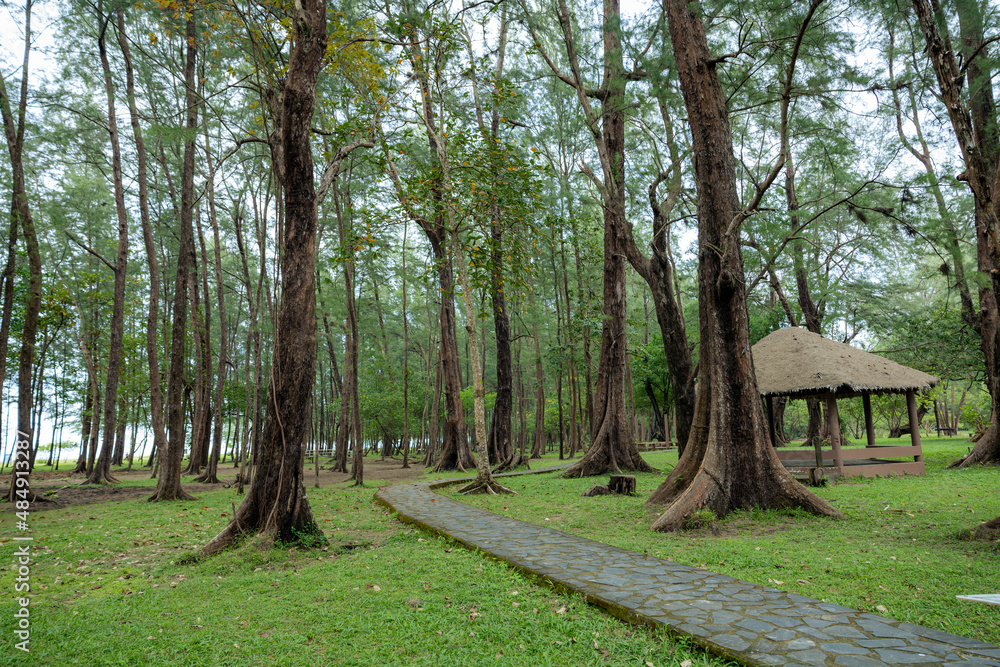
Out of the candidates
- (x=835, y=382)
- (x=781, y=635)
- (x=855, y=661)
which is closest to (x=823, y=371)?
(x=835, y=382)

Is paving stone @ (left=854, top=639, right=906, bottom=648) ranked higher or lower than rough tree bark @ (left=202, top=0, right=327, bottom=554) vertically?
lower

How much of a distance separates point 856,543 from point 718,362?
280 centimetres

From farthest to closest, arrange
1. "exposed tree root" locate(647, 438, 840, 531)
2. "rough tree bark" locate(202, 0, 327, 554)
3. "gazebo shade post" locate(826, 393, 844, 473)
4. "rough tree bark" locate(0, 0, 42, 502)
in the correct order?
"gazebo shade post" locate(826, 393, 844, 473), "rough tree bark" locate(0, 0, 42, 502), "exposed tree root" locate(647, 438, 840, 531), "rough tree bark" locate(202, 0, 327, 554)

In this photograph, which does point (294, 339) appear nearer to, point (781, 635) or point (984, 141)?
point (781, 635)

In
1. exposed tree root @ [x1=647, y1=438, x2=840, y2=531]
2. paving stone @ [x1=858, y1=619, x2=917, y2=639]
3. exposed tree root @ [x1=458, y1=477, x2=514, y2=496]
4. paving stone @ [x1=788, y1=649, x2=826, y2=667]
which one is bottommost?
exposed tree root @ [x1=458, y1=477, x2=514, y2=496]

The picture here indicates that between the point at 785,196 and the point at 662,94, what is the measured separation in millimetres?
13239

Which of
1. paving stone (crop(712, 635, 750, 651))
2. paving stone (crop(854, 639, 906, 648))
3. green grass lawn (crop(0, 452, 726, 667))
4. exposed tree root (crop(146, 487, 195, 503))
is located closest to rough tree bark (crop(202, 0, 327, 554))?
green grass lawn (crop(0, 452, 726, 667))

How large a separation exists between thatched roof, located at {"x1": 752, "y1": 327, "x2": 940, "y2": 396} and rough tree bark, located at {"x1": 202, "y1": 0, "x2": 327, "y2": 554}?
406 inches

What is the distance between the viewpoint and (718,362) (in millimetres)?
7707

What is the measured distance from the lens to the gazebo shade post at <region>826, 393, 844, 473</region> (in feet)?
40.7

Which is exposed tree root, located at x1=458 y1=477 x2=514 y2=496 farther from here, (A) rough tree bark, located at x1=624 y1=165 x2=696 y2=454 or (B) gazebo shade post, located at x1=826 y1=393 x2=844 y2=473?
(B) gazebo shade post, located at x1=826 y1=393 x2=844 y2=473

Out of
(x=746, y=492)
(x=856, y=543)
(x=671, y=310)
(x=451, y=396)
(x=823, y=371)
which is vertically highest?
(x=671, y=310)

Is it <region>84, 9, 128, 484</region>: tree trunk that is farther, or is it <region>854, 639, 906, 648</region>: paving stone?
<region>84, 9, 128, 484</region>: tree trunk

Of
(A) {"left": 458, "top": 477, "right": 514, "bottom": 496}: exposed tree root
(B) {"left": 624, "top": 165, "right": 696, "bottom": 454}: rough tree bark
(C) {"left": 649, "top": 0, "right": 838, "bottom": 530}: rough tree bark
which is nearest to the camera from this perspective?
(C) {"left": 649, "top": 0, "right": 838, "bottom": 530}: rough tree bark
